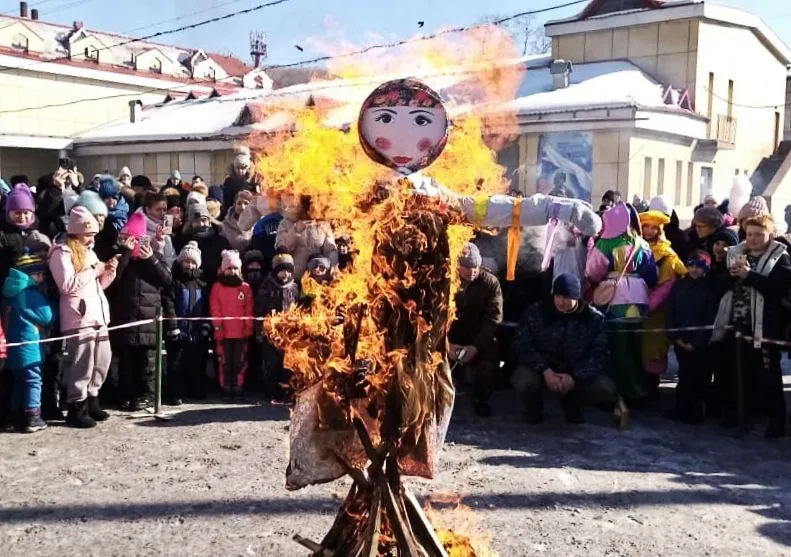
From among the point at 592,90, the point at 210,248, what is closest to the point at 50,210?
the point at 210,248

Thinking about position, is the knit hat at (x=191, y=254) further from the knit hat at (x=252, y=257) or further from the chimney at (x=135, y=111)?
the chimney at (x=135, y=111)

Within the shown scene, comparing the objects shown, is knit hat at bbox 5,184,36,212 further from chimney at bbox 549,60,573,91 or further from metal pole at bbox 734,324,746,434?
chimney at bbox 549,60,573,91

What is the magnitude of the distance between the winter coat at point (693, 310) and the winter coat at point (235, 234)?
14.8 ft

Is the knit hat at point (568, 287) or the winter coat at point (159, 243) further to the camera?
the winter coat at point (159, 243)

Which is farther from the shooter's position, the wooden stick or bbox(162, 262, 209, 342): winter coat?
bbox(162, 262, 209, 342): winter coat

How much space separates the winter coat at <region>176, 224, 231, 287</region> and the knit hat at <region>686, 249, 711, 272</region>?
4.70 m

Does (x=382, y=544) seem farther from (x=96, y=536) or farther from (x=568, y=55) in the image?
(x=568, y=55)

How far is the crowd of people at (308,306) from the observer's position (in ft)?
20.6

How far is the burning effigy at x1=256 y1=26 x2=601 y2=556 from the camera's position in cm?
329

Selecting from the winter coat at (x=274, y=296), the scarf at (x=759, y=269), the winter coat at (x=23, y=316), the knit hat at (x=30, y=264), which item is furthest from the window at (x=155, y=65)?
the scarf at (x=759, y=269)

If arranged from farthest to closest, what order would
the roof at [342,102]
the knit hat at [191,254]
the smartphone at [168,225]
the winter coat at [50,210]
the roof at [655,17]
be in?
the roof at [655,17], the winter coat at [50,210], the smartphone at [168,225], the knit hat at [191,254], the roof at [342,102]

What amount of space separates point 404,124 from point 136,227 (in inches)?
177

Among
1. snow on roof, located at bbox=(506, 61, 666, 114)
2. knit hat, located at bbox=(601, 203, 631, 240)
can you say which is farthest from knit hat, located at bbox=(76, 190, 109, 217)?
snow on roof, located at bbox=(506, 61, 666, 114)

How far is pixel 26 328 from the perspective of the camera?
6102 mm
